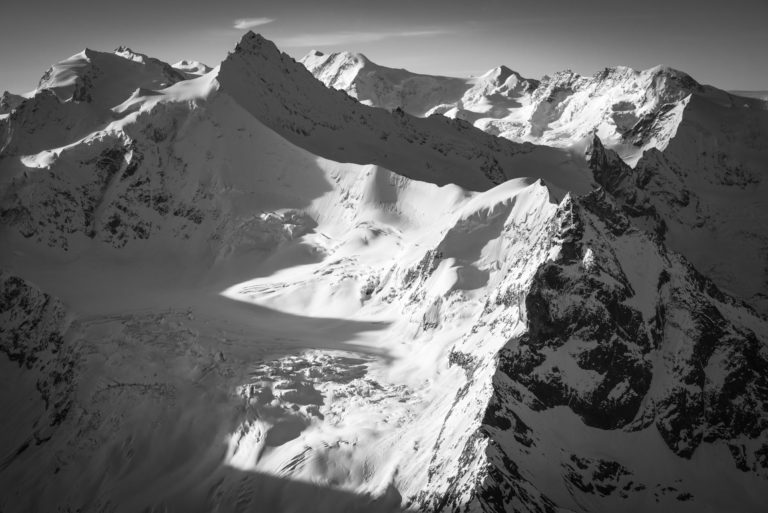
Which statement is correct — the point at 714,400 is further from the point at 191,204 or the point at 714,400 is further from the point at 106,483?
the point at 191,204

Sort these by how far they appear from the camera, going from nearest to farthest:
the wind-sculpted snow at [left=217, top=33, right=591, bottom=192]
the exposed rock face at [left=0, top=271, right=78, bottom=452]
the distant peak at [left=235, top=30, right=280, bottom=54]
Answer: the exposed rock face at [left=0, top=271, right=78, bottom=452], the wind-sculpted snow at [left=217, top=33, right=591, bottom=192], the distant peak at [left=235, top=30, right=280, bottom=54]

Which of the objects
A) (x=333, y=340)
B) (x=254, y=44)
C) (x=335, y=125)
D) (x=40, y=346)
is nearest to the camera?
(x=333, y=340)

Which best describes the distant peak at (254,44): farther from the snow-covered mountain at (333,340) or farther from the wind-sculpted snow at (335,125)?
the snow-covered mountain at (333,340)

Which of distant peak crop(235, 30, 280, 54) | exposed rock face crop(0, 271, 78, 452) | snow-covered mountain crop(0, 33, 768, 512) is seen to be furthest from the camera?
distant peak crop(235, 30, 280, 54)

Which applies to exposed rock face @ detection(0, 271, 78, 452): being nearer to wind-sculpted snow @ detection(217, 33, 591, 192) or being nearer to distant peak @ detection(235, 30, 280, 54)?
wind-sculpted snow @ detection(217, 33, 591, 192)

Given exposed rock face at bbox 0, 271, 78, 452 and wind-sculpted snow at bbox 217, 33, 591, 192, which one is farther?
wind-sculpted snow at bbox 217, 33, 591, 192

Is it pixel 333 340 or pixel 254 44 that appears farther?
pixel 254 44

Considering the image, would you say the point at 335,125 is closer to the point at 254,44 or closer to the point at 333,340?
the point at 254,44

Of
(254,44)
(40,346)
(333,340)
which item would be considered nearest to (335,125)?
(254,44)

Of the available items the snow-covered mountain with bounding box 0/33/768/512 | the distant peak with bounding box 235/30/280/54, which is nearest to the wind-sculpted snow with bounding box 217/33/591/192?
the distant peak with bounding box 235/30/280/54
